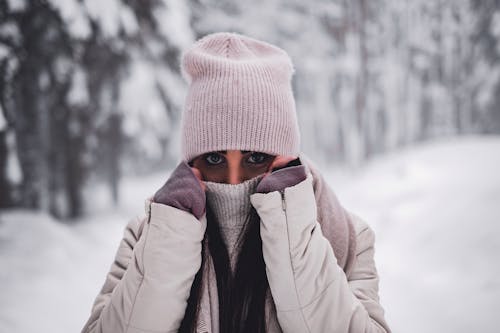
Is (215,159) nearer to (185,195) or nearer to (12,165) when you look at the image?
(185,195)

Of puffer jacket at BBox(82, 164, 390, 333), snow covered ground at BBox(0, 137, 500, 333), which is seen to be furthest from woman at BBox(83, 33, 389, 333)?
snow covered ground at BBox(0, 137, 500, 333)

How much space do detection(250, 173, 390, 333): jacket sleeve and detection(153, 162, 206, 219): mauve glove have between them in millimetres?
236

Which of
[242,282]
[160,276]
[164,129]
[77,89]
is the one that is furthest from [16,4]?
[164,129]

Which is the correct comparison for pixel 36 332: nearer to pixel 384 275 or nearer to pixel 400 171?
pixel 384 275

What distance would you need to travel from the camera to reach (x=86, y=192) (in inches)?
388

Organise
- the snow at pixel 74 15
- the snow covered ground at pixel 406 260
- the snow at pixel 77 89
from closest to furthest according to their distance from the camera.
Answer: the snow covered ground at pixel 406 260, the snow at pixel 74 15, the snow at pixel 77 89

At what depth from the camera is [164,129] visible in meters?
9.79

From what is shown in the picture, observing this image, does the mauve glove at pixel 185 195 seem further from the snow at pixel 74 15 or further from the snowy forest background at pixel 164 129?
the snow at pixel 74 15

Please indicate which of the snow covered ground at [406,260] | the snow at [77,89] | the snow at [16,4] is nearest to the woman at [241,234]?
the snow covered ground at [406,260]

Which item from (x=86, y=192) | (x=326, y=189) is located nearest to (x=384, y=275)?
(x=326, y=189)

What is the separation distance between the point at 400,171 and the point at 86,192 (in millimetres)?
9425

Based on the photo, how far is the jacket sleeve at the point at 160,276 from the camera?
4.61 ft

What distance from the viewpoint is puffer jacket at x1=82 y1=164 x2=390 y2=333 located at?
4.62ft

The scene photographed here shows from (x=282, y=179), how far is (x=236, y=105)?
0.49m
